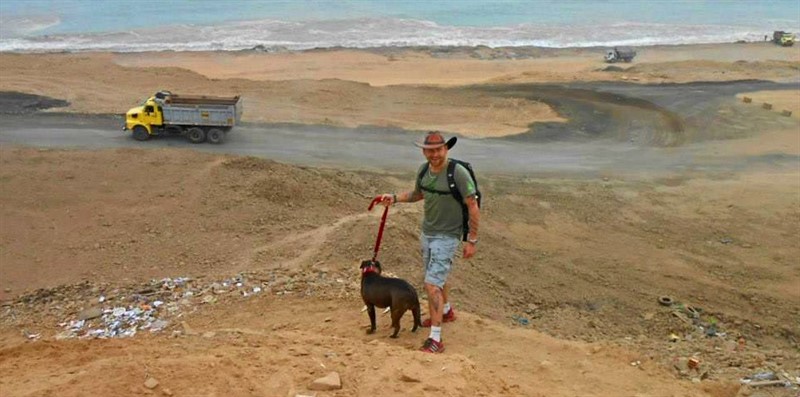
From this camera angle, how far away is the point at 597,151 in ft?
77.6

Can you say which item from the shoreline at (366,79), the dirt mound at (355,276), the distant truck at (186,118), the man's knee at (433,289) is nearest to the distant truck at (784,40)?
the shoreline at (366,79)

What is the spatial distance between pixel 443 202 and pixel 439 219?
22 centimetres

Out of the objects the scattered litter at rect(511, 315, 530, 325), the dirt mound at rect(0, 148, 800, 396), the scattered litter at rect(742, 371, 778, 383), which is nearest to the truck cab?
the dirt mound at rect(0, 148, 800, 396)

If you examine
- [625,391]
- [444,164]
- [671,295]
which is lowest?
[671,295]

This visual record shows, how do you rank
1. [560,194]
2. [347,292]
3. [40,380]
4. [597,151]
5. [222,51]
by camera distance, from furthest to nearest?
[222,51] < [597,151] < [560,194] < [347,292] < [40,380]

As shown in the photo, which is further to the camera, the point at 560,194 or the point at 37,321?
the point at 560,194

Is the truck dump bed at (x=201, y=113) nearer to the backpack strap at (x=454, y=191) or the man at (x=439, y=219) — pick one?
the man at (x=439, y=219)

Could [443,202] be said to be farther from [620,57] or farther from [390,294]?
[620,57]

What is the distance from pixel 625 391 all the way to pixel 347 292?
402cm

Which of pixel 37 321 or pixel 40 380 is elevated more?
pixel 40 380

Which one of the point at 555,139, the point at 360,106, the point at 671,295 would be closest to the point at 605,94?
the point at 555,139

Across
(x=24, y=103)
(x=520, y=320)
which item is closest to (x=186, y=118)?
(x=24, y=103)

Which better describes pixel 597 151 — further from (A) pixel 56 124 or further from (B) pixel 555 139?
(A) pixel 56 124

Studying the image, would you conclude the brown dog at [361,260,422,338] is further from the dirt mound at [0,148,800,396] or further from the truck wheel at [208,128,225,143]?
the truck wheel at [208,128,225,143]
